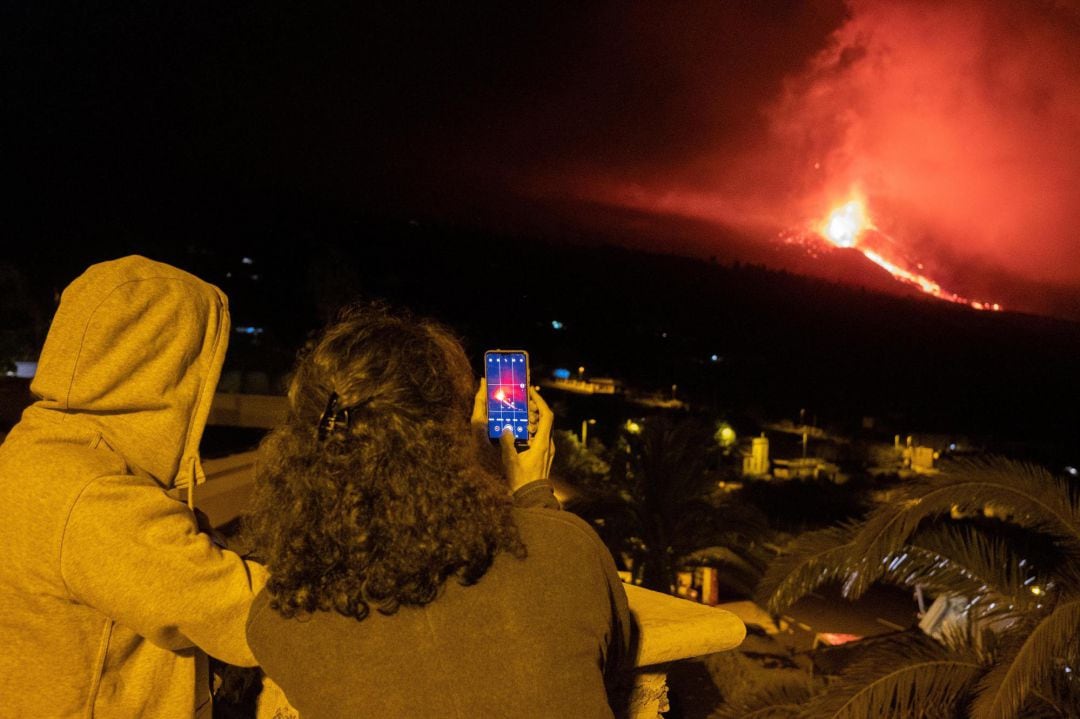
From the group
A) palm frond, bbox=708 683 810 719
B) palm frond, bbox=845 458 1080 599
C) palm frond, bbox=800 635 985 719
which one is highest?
palm frond, bbox=845 458 1080 599

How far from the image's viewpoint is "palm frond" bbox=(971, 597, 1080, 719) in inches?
148

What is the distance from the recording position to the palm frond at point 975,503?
14.3 ft

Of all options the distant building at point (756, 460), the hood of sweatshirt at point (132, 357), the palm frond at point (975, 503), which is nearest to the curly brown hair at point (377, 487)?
the hood of sweatshirt at point (132, 357)

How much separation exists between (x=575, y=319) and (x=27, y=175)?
3559 cm

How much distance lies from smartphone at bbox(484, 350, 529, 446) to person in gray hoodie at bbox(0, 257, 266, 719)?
2.25ft

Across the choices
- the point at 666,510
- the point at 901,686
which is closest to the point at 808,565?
the point at 901,686

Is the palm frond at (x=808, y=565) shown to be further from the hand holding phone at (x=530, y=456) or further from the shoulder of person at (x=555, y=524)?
the shoulder of person at (x=555, y=524)

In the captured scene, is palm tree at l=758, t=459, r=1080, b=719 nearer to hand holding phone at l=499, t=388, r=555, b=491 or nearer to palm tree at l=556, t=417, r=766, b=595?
hand holding phone at l=499, t=388, r=555, b=491

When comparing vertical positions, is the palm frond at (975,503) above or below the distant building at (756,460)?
above

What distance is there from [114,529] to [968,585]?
5.05 meters

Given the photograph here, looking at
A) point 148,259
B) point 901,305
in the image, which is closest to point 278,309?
point 148,259

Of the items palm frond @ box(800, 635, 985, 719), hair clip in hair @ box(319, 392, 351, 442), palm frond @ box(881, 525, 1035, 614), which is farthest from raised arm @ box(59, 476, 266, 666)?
palm frond @ box(881, 525, 1035, 614)

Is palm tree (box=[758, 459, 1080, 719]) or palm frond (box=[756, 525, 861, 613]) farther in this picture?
palm frond (box=[756, 525, 861, 613])

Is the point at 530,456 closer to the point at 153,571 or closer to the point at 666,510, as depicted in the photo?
the point at 153,571
